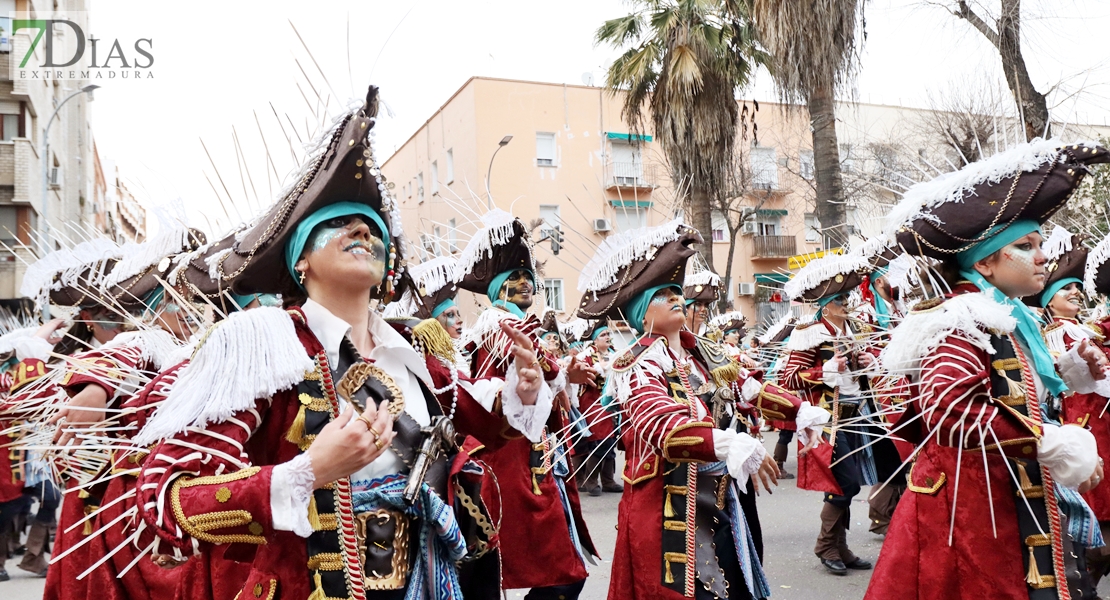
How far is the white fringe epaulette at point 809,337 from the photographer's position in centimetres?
739

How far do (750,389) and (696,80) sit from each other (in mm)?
12520

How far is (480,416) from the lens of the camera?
302 centimetres

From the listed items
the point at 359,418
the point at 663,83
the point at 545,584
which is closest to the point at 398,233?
the point at 359,418

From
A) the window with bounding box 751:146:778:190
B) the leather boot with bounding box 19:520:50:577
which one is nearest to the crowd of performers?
the leather boot with bounding box 19:520:50:577

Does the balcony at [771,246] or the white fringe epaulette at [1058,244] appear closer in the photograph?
the white fringe epaulette at [1058,244]

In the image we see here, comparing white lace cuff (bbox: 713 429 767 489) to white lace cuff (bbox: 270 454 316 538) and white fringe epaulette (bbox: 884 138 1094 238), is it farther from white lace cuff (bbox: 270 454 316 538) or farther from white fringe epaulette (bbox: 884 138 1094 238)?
white lace cuff (bbox: 270 454 316 538)

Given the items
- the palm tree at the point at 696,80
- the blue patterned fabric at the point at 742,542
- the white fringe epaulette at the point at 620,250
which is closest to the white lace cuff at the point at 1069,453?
the blue patterned fabric at the point at 742,542

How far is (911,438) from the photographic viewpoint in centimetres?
381

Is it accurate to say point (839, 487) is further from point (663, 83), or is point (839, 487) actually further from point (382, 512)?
point (663, 83)

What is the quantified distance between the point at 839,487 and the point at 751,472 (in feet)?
11.4

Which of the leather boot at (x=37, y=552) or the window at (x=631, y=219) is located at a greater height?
the window at (x=631, y=219)

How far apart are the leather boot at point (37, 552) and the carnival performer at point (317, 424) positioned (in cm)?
656

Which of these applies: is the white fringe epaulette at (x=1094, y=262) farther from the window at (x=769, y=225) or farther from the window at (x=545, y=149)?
the window at (x=769, y=225)

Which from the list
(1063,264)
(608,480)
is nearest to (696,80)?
(608,480)
